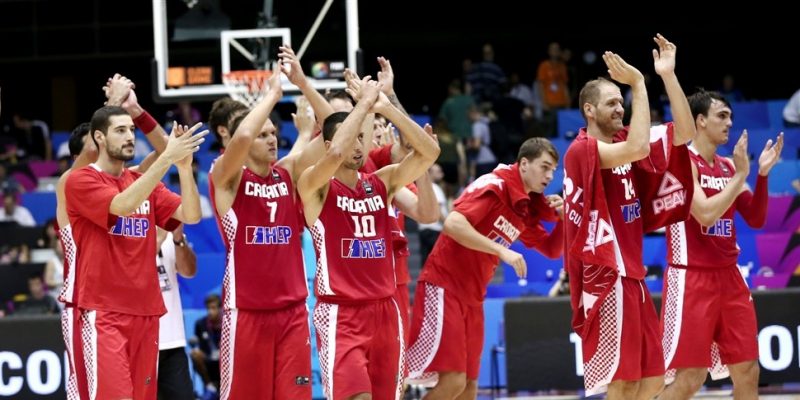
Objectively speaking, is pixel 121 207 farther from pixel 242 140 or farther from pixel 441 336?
pixel 441 336

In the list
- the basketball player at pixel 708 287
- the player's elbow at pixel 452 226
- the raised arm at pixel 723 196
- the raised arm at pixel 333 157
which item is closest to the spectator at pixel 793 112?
the basketball player at pixel 708 287

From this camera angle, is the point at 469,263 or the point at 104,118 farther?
the point at 469,263

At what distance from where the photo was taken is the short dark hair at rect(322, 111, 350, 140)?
8086 millimetres

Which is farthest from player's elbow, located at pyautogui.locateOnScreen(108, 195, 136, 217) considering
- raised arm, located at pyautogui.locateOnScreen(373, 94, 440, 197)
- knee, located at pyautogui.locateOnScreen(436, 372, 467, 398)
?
knee, located at pyautogui.locateOnScreen(436, 372, 467, 398)

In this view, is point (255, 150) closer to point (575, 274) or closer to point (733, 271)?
point (575, 274)

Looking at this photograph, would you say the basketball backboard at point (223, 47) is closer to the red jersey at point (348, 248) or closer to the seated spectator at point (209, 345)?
the seated spectator at point (209, 345)

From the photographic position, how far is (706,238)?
9250 mm

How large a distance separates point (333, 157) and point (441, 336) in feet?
6.96

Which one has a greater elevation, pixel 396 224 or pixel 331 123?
pixel 331 123

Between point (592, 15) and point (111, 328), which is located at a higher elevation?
point (592, 15)

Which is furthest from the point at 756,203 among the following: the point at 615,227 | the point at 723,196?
the point at 615,227

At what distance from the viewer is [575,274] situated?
26.9 ft

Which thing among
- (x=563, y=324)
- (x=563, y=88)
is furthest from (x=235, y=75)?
(x=563, y=88)

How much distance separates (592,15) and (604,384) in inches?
615
